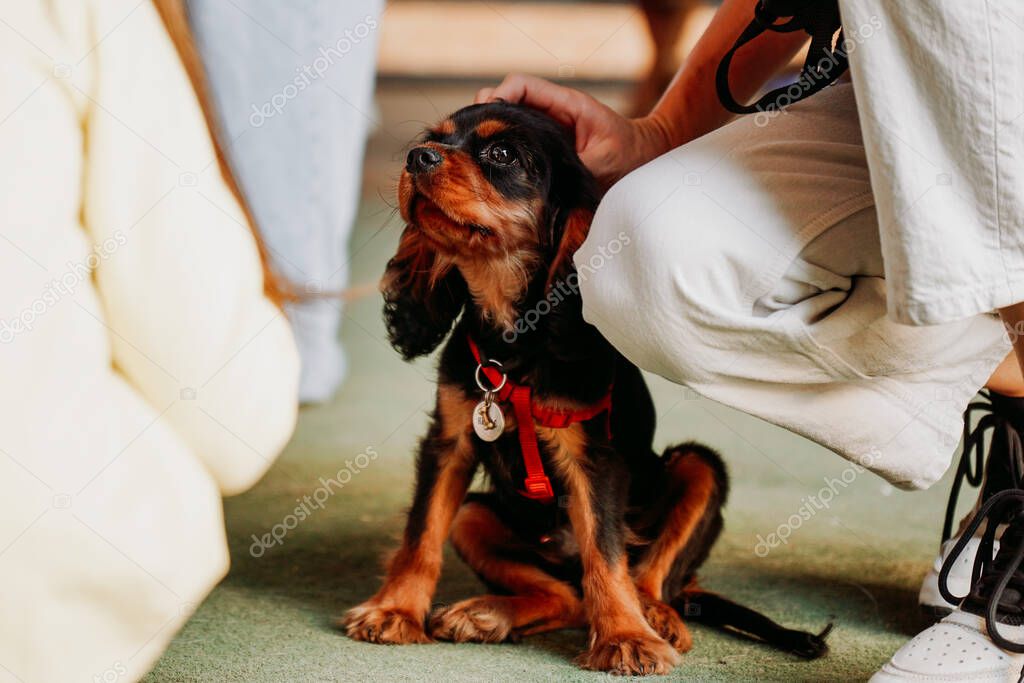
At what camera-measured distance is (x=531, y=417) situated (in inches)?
58.8

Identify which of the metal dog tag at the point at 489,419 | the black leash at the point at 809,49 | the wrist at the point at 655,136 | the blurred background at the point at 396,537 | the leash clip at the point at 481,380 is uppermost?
the black leash at the point at 809,49

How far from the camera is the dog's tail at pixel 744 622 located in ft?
4.74

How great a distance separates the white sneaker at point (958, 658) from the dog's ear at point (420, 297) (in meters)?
0.78

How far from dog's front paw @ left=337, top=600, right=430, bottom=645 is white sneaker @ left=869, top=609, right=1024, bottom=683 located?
0.58 m

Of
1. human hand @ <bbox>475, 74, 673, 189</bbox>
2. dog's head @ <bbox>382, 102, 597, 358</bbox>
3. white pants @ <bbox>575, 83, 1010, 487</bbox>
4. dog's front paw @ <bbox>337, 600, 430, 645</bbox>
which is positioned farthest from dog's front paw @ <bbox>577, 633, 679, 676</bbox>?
human hand @ <bbox>475, 74, 673, 189</bbox>

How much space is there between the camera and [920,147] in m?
1.12

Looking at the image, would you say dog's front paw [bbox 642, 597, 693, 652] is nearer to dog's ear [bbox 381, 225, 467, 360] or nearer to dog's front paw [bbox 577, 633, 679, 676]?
dog's front paw [bbox 577, 633, 679, 676]

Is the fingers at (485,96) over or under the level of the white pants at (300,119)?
over

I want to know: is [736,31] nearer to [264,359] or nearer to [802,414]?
[802,414]

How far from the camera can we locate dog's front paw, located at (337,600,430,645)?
1465 mm

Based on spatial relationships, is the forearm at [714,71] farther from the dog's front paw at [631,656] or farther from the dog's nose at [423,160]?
the dog's front paw at [631,656]

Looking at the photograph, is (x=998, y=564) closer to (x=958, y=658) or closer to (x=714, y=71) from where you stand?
(x=958, y=658)

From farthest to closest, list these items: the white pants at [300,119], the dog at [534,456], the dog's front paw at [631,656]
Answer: the white pants at [300,119] < the dog at [534,456] < the dog's front paw at [631,656]

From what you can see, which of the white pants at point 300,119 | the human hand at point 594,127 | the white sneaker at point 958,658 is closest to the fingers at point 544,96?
the human hand at point 594,127
